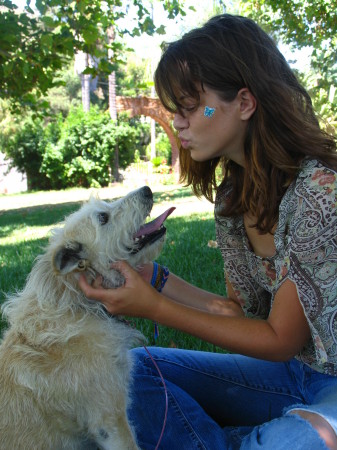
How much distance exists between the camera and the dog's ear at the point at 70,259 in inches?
93.4

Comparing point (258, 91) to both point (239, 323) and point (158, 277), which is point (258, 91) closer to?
point (239, 323)

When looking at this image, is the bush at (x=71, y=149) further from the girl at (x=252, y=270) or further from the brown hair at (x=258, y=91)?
the brown hair at (x=258, y=91)

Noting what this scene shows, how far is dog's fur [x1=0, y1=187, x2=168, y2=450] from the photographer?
7.38 feet

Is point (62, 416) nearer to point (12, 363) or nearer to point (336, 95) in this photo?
point (12, 363)

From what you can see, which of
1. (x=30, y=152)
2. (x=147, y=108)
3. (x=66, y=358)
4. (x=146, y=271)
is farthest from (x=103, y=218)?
(x=30, y=152)

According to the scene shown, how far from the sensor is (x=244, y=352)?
2.24 m

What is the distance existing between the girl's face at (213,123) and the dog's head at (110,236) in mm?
414

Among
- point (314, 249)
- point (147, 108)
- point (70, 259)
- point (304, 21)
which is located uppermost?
point (304, 21)

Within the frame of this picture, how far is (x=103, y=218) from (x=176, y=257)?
3120 mm

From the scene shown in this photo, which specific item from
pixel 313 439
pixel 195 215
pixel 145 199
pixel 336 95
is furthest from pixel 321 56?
pixel 313 439

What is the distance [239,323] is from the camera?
225cm

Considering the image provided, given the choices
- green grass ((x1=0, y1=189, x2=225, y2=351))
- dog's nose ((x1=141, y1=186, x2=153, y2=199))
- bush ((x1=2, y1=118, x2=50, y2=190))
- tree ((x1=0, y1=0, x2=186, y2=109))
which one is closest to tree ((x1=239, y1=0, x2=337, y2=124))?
tree ((x1=0, y1=0, x2=186, y2=109))

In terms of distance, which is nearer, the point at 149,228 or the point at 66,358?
the point at 66,358

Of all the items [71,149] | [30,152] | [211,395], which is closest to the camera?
[211,395]
